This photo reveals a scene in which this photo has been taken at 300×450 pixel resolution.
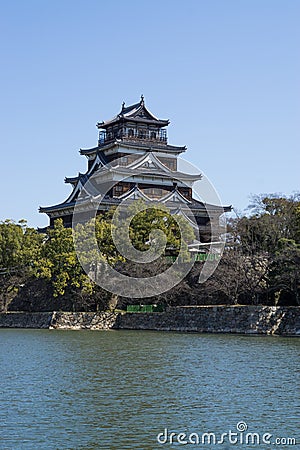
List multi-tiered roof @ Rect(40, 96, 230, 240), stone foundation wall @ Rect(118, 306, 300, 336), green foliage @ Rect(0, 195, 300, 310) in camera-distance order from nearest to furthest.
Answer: stone foundation wall @ Rect(118, 306, 300, 336), green foliage @ Rect(0, 195, 300, 310), multi-tiered roof @ Rect(40, 96, 230, 240)

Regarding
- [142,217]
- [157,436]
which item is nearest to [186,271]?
[142,217]

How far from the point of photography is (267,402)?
39.4 ft

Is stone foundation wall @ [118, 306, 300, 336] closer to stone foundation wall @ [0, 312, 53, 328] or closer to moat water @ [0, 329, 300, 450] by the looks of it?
stone foundation wall @ [0, 312, 53, 328]

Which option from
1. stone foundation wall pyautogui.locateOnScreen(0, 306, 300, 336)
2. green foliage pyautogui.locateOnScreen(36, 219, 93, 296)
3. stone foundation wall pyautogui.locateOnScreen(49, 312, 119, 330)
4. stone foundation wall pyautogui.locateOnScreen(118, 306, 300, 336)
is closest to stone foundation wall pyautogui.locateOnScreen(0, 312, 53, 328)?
stone foundation wall pyautogui.locateOnScreen(0, 306, 300, 336)

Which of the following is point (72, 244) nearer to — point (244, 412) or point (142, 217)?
point (142, 217)

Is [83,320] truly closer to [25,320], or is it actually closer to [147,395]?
[25,320]

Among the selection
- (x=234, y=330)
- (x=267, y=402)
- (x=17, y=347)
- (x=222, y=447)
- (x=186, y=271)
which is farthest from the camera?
(x=186, y=271)

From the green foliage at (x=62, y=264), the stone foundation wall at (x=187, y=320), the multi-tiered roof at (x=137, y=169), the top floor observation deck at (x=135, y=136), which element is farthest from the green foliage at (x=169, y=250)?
the top floor observation deck at (x=135, y=136)

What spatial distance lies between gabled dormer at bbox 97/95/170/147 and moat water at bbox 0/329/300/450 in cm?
2330

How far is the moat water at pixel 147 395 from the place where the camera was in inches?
383

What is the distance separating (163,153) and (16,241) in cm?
1260

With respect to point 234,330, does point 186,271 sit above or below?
above

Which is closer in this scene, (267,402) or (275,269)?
(267,402)

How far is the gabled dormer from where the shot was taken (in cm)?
4297
